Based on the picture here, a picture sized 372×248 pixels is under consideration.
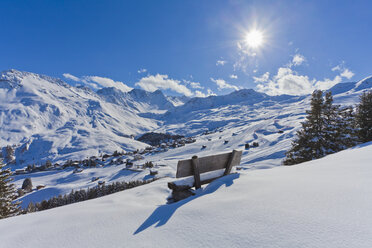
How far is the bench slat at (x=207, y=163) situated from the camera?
4959mm

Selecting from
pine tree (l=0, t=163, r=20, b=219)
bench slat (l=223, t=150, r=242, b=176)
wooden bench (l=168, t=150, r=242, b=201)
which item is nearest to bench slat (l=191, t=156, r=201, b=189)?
wooden bench (l=168, t=150, r=242, b=201)

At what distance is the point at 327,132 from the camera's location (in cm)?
1230

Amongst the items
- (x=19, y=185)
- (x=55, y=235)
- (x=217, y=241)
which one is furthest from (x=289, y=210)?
(x=19, y=185)

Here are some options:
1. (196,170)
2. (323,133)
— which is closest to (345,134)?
(323,133)

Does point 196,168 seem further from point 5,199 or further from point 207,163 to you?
point 5,199

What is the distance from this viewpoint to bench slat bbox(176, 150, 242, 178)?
496 cm

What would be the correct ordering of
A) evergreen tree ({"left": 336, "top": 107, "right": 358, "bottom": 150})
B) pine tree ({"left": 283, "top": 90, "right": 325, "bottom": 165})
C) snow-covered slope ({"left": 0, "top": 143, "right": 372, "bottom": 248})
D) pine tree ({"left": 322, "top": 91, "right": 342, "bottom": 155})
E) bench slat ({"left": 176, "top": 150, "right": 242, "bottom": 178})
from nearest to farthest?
snow-covered slope ({"left": 0, "top": 143, "right": 372, "bottom": 248}) < bench slat ({"left": 176, "top": 150, "right": 242, "bottom": 178}) < evergreen tree ({"left": 336, "top": 107, "right": 358, "bottom": 150}) < pine tree ({"left": 322, "top": 91, "right": 342, "bottom": 155}) < pine tree ({"left": 283, "top": 90, "right": 325, "bottom": 165})

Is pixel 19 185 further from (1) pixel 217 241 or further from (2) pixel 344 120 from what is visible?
(2) pixel 344 120

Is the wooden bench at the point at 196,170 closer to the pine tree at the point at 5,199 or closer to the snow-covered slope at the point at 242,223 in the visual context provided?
the snow-covered slope at the point at 242,223

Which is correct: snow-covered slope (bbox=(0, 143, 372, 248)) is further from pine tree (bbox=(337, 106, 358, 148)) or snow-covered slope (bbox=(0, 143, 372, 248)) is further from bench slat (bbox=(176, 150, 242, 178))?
pine tree (bbox=(337, 106, 358, 148))

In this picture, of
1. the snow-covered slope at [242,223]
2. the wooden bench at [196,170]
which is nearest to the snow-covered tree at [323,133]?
the wooden bench at [196,170]

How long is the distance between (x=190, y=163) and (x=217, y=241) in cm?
309

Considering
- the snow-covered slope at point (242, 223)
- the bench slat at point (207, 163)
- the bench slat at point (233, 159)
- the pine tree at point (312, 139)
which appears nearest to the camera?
the snow-covered slope at point (242, 223)

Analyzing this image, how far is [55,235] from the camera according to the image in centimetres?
284
